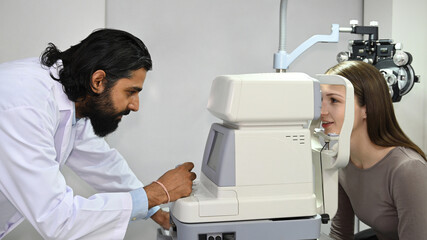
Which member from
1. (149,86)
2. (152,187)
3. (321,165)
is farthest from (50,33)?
(321,165)

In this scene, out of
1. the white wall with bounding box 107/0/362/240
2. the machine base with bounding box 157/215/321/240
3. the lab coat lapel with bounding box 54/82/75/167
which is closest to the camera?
the machine base with bounding box 157/215/321/240

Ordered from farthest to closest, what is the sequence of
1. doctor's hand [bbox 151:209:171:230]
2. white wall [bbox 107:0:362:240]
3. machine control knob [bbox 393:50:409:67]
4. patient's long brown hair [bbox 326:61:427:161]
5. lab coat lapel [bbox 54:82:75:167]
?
white wall [bbox 107:0:362:240] < machine control knob [bbox 393:50:409:67] < doctor's hand [bbox 151:209:171:230] < patient's long brown hair [bbox 326:61:427:161] < lab coat lapel [bbox 54:82:75:167]

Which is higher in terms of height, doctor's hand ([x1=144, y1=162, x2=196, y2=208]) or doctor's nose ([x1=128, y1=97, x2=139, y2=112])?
doctor's nose ([x1=128, y1=97, x2=139, y2=112])

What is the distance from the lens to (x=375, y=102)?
1392 millimetres

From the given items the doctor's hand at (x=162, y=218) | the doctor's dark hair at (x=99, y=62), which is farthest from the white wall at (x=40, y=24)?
the doctor's hand at (x=162, y=218)

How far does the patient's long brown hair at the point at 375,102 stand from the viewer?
1.39m

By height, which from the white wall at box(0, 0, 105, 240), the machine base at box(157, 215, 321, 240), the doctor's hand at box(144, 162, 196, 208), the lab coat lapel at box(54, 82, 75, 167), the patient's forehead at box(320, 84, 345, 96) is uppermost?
the white wall at box(0, 0, 105, 240)

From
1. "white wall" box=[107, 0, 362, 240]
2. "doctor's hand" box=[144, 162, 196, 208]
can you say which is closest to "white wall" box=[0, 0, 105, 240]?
"white wall" box=[107, 0, 362, 240]

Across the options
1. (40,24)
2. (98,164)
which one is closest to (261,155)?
(98,164)

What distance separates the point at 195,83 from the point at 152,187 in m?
1.45

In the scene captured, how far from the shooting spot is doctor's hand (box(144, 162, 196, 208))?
1.15m

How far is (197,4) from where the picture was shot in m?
2.57

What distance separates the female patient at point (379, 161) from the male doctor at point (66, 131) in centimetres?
59

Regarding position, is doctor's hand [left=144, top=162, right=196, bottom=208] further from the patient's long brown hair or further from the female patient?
the patient's long brown hair
